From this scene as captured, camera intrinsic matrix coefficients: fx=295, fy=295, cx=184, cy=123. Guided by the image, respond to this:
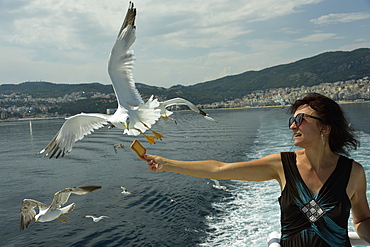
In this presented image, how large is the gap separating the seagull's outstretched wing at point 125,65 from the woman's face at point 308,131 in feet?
10.3

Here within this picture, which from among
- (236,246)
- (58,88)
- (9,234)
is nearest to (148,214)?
(236,246)

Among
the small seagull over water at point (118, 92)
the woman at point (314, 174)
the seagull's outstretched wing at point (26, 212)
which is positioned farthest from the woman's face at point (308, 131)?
the seagull's outstretched wing at point (26, 212)

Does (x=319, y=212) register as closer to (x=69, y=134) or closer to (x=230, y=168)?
(x=230, y=168)

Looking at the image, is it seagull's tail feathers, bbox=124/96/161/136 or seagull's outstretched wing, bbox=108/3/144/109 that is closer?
seagull's tail feathers, bbox=124/96/161/136

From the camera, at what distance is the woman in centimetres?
134

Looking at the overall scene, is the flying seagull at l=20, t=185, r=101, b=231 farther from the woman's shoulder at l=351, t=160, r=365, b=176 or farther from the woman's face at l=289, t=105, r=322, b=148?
the woman's shoulder at l=351, t=160, r=365, b=176

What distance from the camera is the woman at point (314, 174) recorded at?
1.34 meters

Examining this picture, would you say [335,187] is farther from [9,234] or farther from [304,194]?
[9,234]

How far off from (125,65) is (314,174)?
3926 millimetres

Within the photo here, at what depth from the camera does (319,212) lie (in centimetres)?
135

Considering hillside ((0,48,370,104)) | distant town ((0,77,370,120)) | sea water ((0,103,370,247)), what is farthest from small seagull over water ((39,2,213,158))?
hillside ((0,48,370,104))

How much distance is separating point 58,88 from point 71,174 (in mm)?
82567

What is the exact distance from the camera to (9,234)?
23.6ft

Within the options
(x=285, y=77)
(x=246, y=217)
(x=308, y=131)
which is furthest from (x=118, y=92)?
(x=285, y=77)
